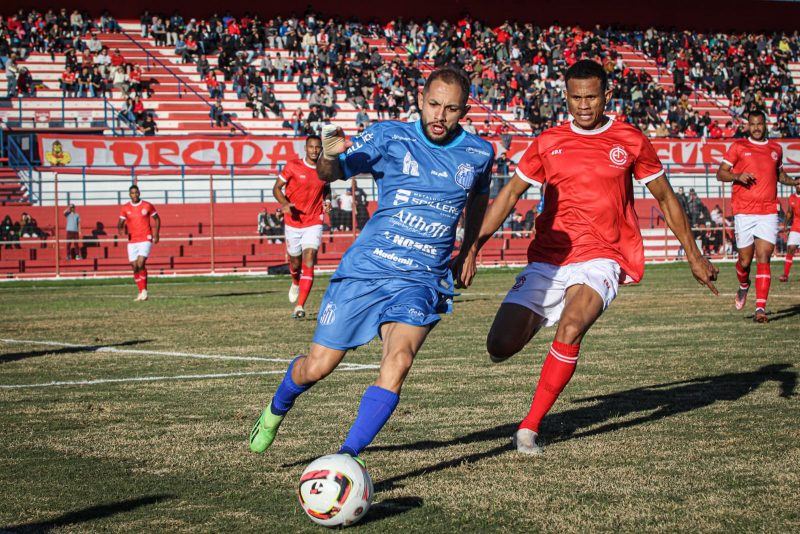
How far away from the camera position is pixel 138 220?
22.8 meters

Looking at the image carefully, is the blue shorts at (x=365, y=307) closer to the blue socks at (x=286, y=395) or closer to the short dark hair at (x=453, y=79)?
the blue socks at (x=286, y=395)

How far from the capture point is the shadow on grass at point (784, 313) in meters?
14.6

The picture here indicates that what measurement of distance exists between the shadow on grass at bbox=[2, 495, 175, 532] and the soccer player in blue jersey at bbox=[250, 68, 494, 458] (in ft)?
3.31

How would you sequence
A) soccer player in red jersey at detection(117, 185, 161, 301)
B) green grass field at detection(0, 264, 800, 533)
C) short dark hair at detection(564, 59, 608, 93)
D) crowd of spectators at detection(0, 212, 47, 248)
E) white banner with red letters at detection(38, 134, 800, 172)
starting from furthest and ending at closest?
white banner with red letters at detection(38, 134, 800, 172), crowd of spectators at detection(0, 212, 47, 248), soccer player in red jersey at detection(117, 185, 161, 301), short dark hair at detection(564, 59, 608, 93), green grass field at detection(0, 264, 800, 533)

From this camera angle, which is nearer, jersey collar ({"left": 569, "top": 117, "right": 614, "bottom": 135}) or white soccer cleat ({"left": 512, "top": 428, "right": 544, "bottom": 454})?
white soccer cleat ({"left": 512, "top": 428, "right": 544, "bottom": 454})

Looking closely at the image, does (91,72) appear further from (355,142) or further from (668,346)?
(355,142)

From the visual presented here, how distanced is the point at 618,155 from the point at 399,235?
189cm

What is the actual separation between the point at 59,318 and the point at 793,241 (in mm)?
16993

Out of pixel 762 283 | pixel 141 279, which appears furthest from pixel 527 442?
pixel 141 279

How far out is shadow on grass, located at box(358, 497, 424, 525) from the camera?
472cm

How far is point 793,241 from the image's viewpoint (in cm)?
2547

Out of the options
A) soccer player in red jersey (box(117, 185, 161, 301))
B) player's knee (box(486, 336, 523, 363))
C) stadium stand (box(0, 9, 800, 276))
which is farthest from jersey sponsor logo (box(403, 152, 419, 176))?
stadium stand (box(0, 9, 800, 276))

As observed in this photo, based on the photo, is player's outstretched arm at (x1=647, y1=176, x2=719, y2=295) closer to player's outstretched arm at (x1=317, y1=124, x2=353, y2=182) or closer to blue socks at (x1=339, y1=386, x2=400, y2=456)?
player's outstretched arm at (x1=317, y1=124, x2=353, y2=182)

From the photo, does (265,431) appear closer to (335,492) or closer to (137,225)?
(335,492)
